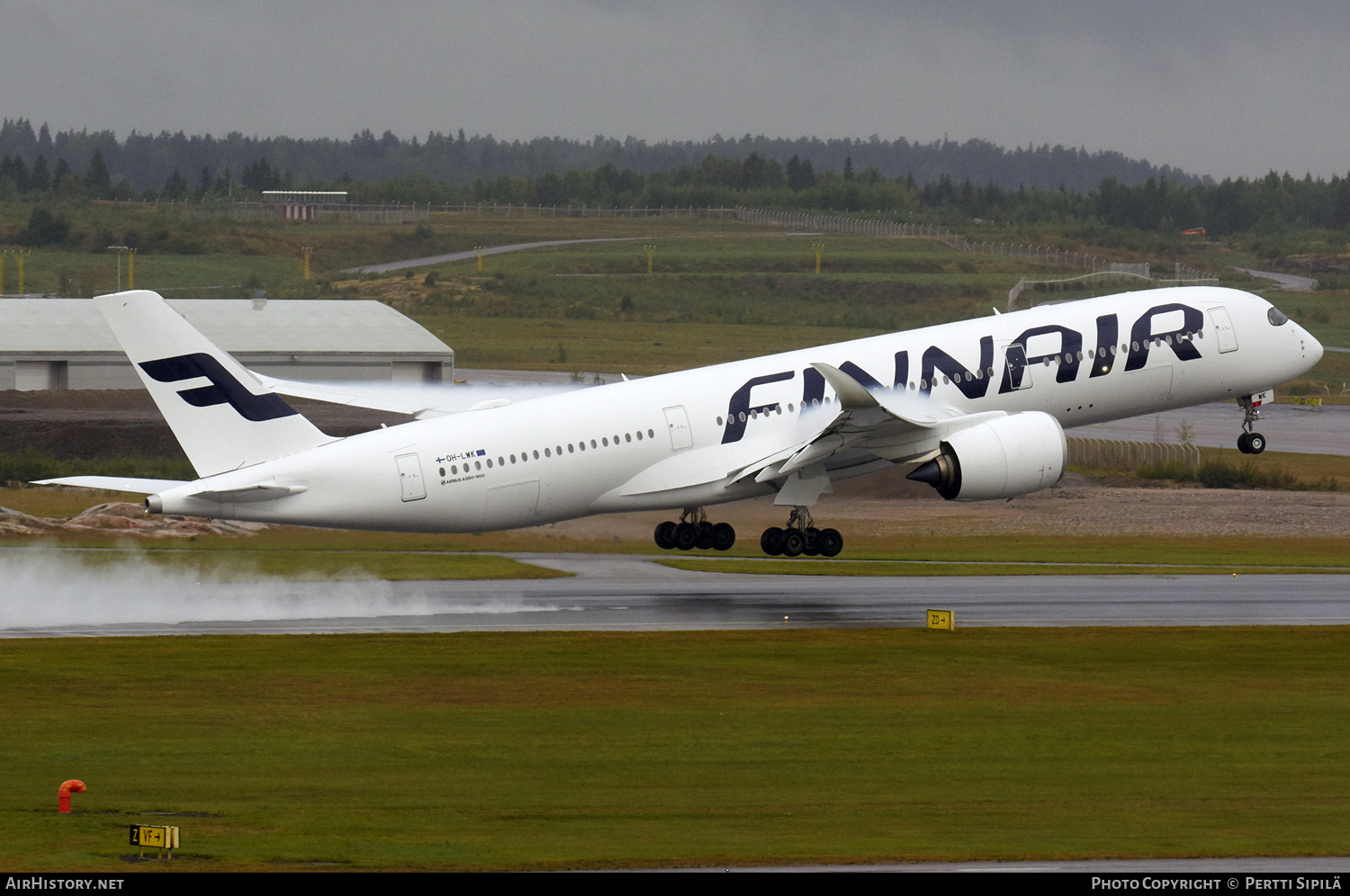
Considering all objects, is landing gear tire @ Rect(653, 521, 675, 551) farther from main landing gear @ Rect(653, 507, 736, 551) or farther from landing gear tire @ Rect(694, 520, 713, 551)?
landing gear tire @ Rect(694, 520, 713, 551)

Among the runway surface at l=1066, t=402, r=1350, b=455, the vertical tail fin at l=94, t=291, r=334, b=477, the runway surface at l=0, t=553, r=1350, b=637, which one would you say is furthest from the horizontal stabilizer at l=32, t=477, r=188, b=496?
the runway surface at l=1066, t=402, r=1350, b=455

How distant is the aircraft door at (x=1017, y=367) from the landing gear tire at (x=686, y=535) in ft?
31.5

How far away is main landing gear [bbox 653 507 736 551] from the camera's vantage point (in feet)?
164

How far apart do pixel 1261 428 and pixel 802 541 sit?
58.8 meters

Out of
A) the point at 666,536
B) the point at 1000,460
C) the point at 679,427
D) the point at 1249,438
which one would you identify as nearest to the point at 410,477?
the point at 679,427

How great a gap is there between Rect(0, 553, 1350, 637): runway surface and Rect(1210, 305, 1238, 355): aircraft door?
7313 mm

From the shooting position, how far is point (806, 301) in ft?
490

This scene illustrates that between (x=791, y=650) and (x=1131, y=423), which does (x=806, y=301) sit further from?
(x=791, y=650)

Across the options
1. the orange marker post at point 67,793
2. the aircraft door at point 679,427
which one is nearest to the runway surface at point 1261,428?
the aircraft door at point 679,427

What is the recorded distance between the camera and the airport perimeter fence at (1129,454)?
8531 centimetres

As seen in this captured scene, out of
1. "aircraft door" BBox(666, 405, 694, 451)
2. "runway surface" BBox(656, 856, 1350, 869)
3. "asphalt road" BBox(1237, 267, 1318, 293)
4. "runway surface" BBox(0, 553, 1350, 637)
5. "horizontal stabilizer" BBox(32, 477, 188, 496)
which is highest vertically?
"asphalt road" BBox(1237, 267, 1318, 293)

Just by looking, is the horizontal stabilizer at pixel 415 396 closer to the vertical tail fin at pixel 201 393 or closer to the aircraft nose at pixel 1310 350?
the vertical tail fin at pixel 201 393

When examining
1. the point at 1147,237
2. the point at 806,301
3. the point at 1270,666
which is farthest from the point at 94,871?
the point at 1147,237

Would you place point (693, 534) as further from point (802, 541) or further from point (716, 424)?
point (716, 424)
